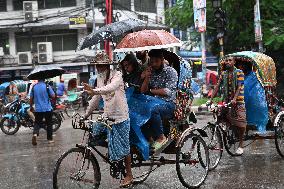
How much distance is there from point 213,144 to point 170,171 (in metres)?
0.82

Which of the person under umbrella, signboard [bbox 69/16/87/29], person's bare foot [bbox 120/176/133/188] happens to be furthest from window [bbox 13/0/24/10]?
person's bare foot [bbox 120/176/133/188]

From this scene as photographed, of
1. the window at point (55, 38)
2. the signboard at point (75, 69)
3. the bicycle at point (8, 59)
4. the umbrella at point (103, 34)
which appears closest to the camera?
the umbrella at point (103, 34)

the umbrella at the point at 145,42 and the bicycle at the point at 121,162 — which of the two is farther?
the umbrella at the point at 145,42

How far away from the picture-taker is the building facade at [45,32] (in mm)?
34938

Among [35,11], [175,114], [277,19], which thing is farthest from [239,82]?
[35,11]

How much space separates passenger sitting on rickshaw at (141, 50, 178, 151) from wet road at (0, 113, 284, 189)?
83cm

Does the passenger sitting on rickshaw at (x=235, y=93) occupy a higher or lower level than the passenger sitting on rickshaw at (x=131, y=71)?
lower

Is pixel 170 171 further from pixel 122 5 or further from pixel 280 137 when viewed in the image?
pixel 122 5

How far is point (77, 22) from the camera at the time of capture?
33.7 meters

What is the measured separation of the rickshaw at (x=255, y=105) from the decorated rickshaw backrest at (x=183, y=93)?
1341 millimetres

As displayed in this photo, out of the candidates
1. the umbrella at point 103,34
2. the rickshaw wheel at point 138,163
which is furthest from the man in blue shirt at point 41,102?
the rickshaw wheel at point 138,163

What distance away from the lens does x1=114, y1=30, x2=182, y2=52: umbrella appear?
6641 millimetres

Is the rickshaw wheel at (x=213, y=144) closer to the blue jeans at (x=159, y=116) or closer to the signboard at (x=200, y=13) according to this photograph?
the blue jeans at (x=159, y=116)

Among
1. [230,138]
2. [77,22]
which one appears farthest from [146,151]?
[77,22]
